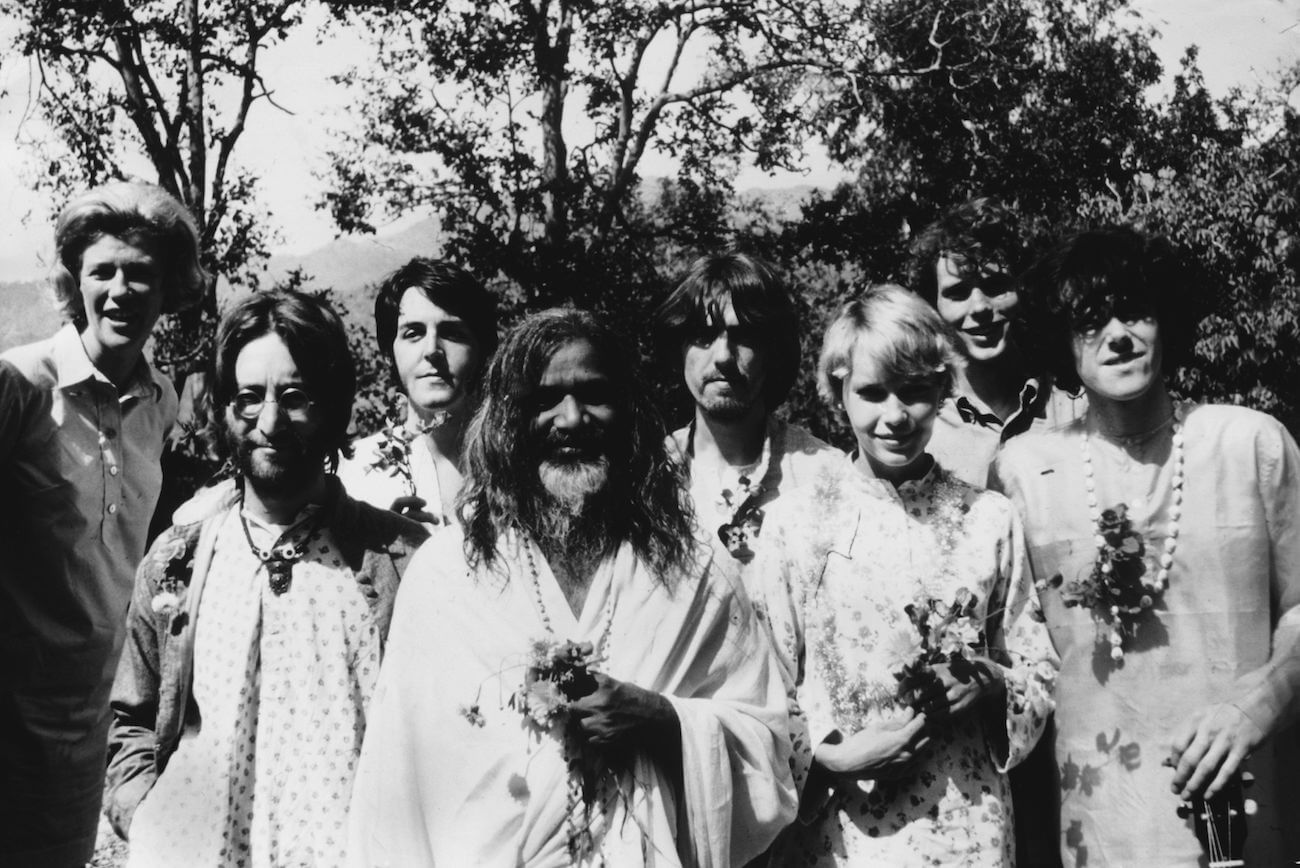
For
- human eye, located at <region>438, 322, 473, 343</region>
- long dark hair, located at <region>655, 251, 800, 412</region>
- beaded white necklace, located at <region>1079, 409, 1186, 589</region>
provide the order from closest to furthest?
beaded white necklace, located at <region>1079, 409, 1186, 589</region>
long dark hair, located at <region>655, 251, 800, 412</region>
human eye, located at <region>438, 322, 473, 343</region>

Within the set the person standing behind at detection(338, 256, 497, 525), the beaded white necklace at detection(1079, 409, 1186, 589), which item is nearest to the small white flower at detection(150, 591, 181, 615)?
the person standing behind at detection(338, 256, 497, 525)

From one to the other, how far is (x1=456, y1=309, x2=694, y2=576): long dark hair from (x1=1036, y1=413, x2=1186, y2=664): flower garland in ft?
4.13

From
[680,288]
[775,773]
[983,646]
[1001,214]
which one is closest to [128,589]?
[680,288]

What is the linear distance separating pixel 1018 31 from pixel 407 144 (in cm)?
929

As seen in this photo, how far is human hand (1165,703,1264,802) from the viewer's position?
3.49 meters

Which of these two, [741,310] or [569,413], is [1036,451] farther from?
[569,413]

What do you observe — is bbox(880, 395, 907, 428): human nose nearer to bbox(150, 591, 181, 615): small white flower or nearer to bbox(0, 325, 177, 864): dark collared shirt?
bbox(150, 591, 181, 615): small white flower

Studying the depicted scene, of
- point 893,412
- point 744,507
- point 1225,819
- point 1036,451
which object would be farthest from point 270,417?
point 1225,819

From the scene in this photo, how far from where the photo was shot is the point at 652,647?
3.22 meters

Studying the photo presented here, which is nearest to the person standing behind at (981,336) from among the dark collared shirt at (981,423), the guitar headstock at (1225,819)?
the dark collared shirt at (981,423)

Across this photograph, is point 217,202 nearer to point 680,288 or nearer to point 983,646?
point 680,288

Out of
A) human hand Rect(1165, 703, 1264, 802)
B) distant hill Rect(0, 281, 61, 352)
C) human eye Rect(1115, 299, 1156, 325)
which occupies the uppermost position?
distant hill Rect(0, 281, 61, 352)

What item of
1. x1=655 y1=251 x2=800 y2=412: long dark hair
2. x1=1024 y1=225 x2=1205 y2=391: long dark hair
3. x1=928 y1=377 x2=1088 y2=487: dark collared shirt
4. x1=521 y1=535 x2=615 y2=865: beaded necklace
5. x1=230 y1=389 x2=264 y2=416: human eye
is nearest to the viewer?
x1=521 y1=535 x2=615 y2=865: beaded necklace

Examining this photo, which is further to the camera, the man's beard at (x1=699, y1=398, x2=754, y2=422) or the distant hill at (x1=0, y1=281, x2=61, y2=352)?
the distant hill at (x1=0, y1=281, x2=61, y2=352)
